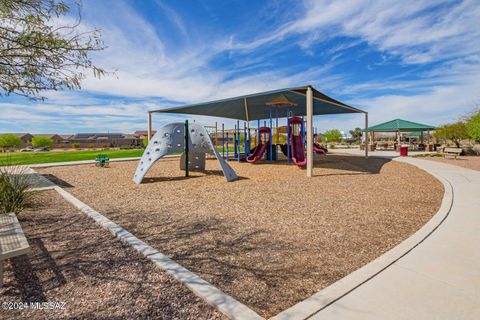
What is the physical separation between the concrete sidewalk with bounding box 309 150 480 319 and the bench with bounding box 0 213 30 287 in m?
2.71

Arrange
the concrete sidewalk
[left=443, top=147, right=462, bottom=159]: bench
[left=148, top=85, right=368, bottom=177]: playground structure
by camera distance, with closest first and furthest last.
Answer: the concrete sidewalk, [left=148, top=85, right=368, bottom=177]: playground structure, [left=443, top=147, right=462, bottom=159]: bench

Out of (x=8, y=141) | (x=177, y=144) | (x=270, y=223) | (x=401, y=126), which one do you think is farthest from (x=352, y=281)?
(x=8, y=141)

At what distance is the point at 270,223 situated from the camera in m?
4.78

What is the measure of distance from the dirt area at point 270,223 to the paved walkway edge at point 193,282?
151mm

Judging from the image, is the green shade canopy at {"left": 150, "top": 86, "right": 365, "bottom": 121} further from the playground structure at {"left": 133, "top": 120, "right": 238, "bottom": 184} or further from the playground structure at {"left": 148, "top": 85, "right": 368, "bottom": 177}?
the playground structure at {"left": 133, "top": 120, "right": 238, "bottom": 184}

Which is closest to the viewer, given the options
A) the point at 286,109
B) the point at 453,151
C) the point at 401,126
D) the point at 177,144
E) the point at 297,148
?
the point at 177,144

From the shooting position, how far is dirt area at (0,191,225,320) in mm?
2285

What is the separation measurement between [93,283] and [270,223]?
289 centimetres

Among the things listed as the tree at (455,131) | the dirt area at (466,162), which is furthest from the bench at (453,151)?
the tree at (455,131)

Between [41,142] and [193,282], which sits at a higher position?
[41,142]

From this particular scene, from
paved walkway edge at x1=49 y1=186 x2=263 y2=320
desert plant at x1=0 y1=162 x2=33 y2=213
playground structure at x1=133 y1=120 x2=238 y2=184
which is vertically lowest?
paved walkway edge at x1=49 y1=186 x2=263 y2=320

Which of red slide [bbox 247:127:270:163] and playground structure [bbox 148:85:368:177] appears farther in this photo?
red slide [bbox 247:127:270:163]

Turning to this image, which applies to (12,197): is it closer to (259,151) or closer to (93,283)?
(93,283)

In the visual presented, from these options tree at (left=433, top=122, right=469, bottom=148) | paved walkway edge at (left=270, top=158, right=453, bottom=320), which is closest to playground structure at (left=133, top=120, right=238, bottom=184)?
paved walkway edge at (left=270, top=158, right=453, bottom=320)
